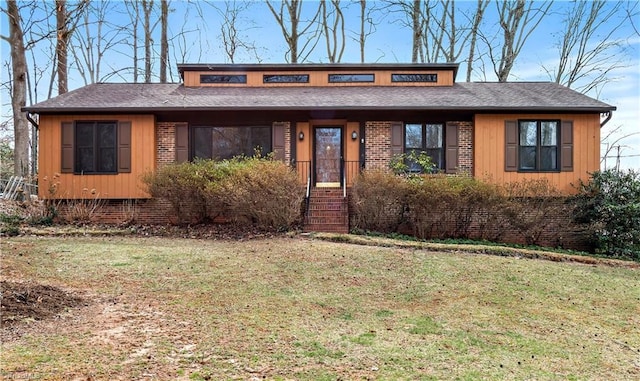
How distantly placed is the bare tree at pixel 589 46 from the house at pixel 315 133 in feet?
35.7

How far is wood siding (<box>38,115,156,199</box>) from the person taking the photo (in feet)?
38.5

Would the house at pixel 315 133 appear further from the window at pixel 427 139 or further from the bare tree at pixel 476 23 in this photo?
the bare tree at pixel 476 23

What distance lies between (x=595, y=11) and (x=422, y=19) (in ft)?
28.9

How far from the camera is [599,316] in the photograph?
5.36 metres

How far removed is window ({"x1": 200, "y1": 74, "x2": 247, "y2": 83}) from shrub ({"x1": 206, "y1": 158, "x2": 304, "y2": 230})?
203 inches

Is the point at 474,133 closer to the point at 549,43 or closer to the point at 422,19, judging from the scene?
the point at 422,19

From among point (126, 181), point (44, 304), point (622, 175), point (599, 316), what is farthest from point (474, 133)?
point (44, 304)

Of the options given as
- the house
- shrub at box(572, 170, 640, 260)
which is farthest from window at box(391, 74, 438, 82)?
shrub at box(572, 170, 640, 260)

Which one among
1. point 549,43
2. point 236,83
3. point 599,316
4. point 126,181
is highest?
point 549,43

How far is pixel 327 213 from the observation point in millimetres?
11195

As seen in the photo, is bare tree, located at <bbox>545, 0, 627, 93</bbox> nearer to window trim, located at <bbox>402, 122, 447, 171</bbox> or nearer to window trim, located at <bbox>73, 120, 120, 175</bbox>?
window trim, located at <bbox>402, 122, 447, 171</bbox>

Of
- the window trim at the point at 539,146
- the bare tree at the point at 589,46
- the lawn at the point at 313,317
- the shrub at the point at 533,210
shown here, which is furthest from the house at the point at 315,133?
the bare tree at the point at 589,46

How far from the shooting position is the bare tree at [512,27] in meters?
22.0

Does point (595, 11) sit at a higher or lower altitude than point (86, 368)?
higher
